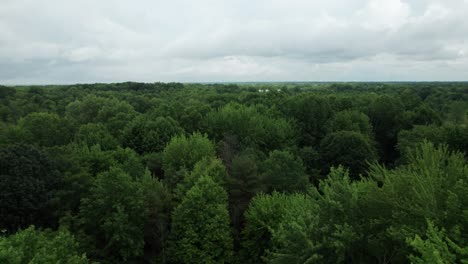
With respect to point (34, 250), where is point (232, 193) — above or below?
below

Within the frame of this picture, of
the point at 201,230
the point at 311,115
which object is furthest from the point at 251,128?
the point at 201,230

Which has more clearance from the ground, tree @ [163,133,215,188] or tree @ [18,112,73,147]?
tree @ [18,112,73,147]

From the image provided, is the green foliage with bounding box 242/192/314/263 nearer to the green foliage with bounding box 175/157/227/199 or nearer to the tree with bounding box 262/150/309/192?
the tree with bounding box 262/150/309/192

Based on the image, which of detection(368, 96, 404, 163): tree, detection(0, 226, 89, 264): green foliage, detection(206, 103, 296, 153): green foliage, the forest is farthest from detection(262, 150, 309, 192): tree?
detection(368, 96, 404, 163): tree

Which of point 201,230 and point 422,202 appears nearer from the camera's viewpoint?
point 422,202

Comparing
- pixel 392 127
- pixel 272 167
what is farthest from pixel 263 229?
pixel 392 127

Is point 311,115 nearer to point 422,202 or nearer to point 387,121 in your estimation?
point 387,121

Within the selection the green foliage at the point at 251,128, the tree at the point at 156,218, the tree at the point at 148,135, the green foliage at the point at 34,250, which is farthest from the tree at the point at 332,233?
the tree at the point at 148,135
